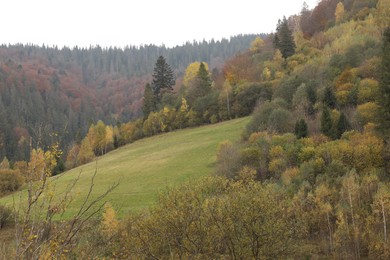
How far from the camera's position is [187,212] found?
18500 millimetres

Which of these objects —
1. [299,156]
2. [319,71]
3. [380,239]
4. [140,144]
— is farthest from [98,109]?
[380,239]

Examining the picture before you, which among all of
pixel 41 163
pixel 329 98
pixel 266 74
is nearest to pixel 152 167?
pixel 329 98

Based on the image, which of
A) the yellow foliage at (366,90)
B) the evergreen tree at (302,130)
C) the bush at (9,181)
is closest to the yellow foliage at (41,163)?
the evergreen tree at (302,130)

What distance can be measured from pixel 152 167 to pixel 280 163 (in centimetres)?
2025

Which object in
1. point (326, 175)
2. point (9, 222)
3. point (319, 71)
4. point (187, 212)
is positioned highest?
point (319, 71)

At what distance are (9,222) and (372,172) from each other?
3796 centimetres

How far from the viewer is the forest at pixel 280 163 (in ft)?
59.9

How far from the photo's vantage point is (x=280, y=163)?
36750 mm

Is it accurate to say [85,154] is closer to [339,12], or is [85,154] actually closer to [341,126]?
[341,126]

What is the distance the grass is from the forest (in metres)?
5.06

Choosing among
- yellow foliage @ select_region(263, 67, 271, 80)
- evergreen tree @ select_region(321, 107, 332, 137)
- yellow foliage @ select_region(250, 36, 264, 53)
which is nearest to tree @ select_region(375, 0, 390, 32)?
yellow foliage @ select_region(263, 67, 271, 80)

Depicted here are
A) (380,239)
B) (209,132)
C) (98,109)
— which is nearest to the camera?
(380,239)

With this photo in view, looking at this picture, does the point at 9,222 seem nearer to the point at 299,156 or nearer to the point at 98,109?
the point at 299,156

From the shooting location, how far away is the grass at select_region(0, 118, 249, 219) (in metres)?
40.8
